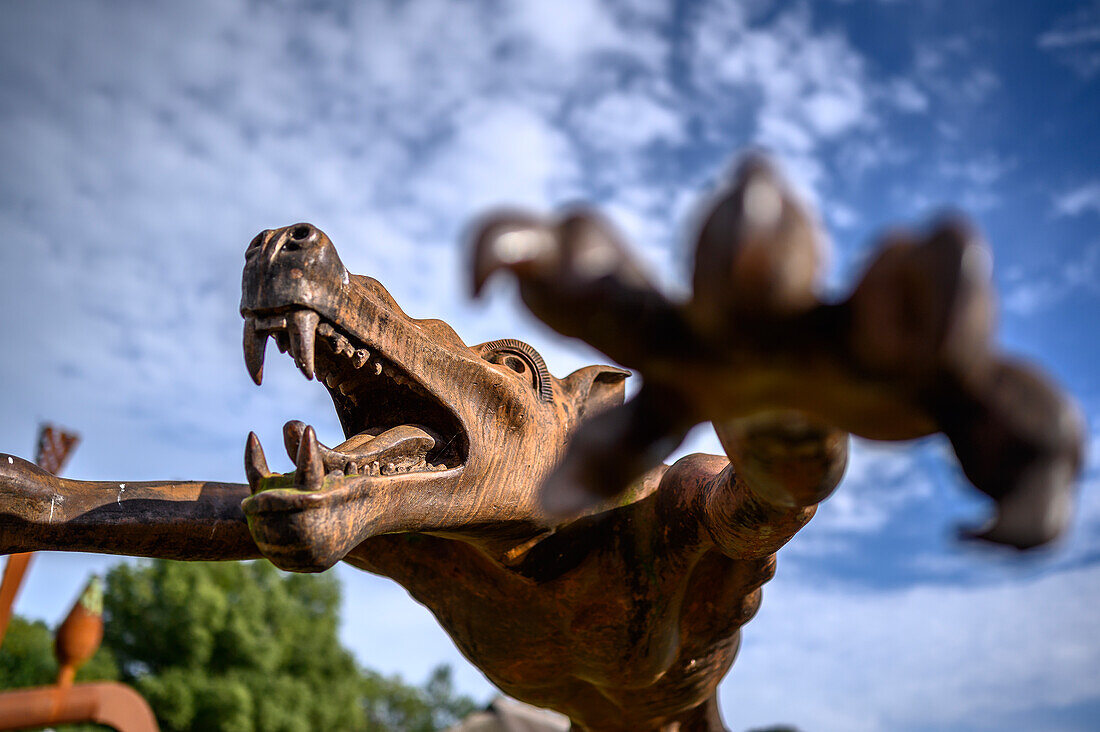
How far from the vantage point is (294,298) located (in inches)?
78.4

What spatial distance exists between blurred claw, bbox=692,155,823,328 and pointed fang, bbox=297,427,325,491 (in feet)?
4.41

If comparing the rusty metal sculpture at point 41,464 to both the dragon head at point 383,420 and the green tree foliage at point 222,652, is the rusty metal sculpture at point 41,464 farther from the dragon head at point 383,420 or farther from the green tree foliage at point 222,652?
the green tree foliage at point 222,652

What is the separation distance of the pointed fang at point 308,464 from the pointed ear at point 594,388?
120 cm

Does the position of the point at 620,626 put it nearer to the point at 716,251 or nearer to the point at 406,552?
the point at 406,552

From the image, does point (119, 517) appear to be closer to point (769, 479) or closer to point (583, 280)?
point (769, 479)

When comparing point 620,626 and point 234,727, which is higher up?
point 234,727

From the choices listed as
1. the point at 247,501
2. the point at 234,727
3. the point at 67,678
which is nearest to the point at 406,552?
the point at 247,501

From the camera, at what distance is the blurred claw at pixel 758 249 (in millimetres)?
821

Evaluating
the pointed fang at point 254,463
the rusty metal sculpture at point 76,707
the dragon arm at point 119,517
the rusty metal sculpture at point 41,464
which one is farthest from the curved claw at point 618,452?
the rusty metal sculpture at point 41,464

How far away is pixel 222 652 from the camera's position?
70.6 ft

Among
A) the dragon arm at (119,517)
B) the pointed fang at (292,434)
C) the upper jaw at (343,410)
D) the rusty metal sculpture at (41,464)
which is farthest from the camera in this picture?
the rusty metal sculpture at (41,464)

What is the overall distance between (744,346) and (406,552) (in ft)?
7.87

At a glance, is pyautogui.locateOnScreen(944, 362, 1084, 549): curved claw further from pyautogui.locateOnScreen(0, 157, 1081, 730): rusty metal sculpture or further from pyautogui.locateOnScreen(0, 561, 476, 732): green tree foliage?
pyautogui.locateOnScreen(0, 561, 476, 732): green tree foliage

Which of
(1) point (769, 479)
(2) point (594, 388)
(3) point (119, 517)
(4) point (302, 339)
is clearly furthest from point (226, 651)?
(1) point (769, 479)
